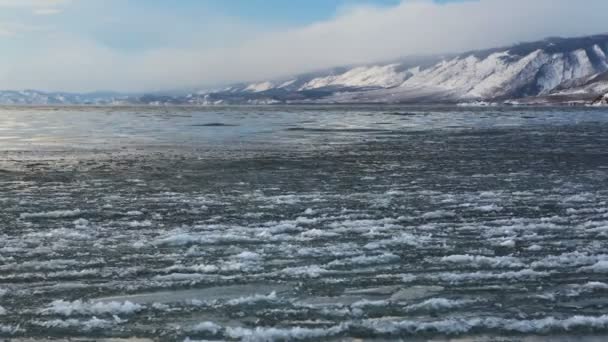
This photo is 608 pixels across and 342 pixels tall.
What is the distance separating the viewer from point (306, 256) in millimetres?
11484

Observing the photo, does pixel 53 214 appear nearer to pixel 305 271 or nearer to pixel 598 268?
pixel 305 271

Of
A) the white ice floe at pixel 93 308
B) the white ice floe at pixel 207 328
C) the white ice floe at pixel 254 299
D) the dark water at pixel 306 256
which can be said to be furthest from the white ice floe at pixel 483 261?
the white ice floe at pixel 93 308

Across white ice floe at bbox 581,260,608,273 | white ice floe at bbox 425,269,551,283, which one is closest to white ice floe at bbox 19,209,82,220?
white ice floe at bbox 425,269,551,283

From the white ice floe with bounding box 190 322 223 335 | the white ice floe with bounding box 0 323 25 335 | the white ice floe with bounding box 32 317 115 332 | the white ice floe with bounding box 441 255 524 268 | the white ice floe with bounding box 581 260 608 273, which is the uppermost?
the white ice floe with bounding box 0 323 25 335

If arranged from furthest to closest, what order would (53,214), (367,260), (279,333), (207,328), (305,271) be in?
(53,214) → (367,260) → (305,271) → (207,328) → (279,333)

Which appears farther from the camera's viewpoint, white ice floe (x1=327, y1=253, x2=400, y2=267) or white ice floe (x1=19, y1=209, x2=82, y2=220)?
white ice floe (x1=19, y1=209, x2=82, y2=220)

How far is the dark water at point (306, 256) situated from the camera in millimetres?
8031

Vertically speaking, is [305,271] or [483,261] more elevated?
[305,271]

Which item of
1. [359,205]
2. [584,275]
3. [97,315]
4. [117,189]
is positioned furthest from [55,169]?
[584,275]

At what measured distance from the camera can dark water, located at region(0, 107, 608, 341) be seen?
26.3ft

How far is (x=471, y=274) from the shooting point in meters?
10.2

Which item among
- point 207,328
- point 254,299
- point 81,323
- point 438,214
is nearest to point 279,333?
point 207,328

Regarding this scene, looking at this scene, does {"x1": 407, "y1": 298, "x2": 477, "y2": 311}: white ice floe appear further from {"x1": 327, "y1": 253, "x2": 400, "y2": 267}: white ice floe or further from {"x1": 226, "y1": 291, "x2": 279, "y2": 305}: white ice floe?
{"x1": 327, "y1": 253, "x2": 400, "y2": 267}: white ice floe

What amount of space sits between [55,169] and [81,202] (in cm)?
980
